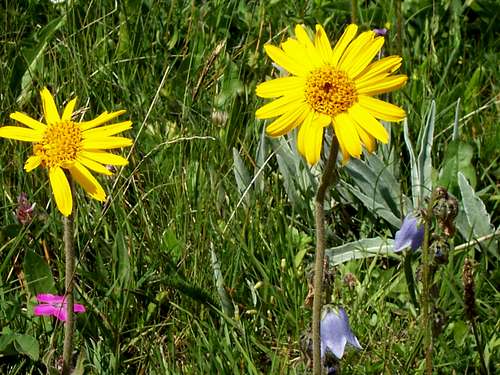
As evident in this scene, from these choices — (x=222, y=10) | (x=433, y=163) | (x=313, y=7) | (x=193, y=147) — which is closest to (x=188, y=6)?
(x=222, y=10)

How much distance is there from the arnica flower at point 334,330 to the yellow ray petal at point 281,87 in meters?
0.39

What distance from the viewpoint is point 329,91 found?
1.40 meters

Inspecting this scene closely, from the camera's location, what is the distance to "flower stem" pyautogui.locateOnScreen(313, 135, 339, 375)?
→ 1.38 meters

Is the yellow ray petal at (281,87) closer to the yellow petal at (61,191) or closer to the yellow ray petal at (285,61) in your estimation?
the yellow ray petal at (285,61)

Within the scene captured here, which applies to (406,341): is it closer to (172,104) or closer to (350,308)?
(350,308)

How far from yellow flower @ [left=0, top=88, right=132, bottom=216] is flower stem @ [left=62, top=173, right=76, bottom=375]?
0.03m

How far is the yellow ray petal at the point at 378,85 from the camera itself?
1.40 metres

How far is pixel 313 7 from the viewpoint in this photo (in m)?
3.00

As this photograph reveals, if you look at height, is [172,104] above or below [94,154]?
above

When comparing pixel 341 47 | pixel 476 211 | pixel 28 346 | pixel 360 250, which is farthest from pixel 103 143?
pixel 476 211

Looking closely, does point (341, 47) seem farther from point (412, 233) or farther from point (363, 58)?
point (412, 233)

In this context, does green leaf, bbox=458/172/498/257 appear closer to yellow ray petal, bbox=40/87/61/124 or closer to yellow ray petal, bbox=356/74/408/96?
yellow ray petal, bbox=356/74/408/96

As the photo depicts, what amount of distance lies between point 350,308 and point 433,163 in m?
0.61

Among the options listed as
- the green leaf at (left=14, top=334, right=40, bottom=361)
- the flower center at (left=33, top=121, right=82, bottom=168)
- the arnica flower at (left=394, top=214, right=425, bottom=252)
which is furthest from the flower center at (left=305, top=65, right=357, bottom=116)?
the green leaf at (left=14, top=334, right=40, bottom=361)
